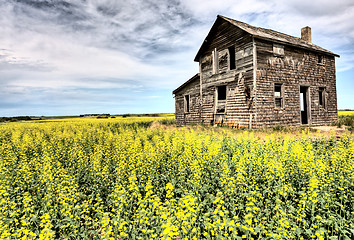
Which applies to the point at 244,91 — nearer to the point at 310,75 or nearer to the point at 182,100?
the point at 310,75

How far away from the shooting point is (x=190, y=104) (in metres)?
21.2

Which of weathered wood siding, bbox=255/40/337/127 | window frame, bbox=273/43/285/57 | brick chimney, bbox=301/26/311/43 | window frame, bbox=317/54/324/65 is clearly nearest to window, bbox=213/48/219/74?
weathered wood siding, bbox=255/40/337/127

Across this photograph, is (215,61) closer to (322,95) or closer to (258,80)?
(258,80)

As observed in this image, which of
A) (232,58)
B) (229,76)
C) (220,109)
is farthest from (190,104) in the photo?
(232,58)

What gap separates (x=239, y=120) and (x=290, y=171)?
9880 millimetres

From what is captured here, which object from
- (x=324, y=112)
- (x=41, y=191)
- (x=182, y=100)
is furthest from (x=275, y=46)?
(x=41, y=191)

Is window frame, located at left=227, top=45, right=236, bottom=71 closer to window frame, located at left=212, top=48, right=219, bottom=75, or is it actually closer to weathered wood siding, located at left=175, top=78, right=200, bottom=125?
window frame, located at left=212, top=48, right=219, bottom=75

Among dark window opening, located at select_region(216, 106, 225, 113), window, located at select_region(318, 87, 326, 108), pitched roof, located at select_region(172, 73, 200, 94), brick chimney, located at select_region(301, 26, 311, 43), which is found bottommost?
dark window opening, located at select_region(216, 106, 225, 113)

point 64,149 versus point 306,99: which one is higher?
point 306,99

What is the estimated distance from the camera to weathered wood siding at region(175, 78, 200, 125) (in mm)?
20156

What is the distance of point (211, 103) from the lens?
59.5 ft

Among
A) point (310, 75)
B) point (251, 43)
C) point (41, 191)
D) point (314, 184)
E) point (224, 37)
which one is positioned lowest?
point (41, 191)

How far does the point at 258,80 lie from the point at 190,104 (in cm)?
838

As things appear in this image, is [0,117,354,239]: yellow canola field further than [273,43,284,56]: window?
No
